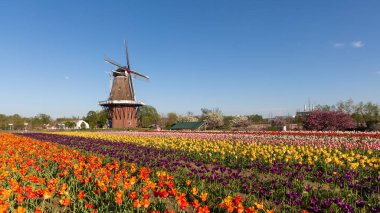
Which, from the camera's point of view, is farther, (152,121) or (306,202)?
(152,121)

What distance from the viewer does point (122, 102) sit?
47062 millimetres

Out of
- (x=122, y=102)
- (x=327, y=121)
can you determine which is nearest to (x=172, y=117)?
(x=122, y=102)

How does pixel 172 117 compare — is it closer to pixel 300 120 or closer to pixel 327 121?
pixel 300 120

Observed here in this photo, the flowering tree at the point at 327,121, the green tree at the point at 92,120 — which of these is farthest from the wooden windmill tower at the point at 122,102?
the flowering tree at the point at 327,121

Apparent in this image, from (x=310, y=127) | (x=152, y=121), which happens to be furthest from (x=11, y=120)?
(x=310, y=127)

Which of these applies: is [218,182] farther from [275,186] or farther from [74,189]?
[74,189]

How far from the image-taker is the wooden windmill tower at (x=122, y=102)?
157 feet

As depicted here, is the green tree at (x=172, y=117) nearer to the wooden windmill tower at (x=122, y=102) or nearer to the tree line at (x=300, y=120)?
the tree line at (x=300, y=120)

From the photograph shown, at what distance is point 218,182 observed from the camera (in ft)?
23.4

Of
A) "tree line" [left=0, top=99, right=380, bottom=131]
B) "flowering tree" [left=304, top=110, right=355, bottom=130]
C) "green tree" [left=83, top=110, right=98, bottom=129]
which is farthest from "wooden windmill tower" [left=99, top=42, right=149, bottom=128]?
"flowering tree" [left=304, top=110, right=355, bottom=130]

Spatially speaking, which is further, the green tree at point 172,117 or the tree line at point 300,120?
the green tree at point 172,117

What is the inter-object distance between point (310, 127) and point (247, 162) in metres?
22.6

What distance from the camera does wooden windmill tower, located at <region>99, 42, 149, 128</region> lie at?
4775 centimetres

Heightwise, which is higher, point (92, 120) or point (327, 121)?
point (92, 120)
